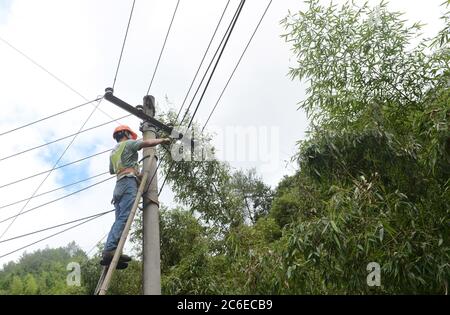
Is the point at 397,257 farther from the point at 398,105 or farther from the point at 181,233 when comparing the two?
the point at 181,233

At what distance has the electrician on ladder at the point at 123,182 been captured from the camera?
11.5 ft

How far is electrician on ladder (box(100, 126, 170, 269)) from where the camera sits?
3.52 metres

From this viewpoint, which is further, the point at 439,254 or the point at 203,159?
the point at 203,159

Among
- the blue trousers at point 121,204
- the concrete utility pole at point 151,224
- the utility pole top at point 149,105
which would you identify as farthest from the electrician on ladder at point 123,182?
the utility pole top at point 149,105

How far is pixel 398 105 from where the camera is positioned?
4.50 metres

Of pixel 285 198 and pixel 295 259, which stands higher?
pixel 285 198

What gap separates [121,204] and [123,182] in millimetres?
191

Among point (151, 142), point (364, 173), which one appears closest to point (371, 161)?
point (364, 173)

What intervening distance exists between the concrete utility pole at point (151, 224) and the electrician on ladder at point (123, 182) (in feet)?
0.33

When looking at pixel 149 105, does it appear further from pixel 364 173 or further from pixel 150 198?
pixel 364 173

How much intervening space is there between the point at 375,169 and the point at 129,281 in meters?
5.96


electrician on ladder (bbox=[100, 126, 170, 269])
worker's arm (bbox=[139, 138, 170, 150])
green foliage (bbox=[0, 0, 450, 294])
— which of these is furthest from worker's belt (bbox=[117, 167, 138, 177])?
green foliage (bbox=[0, 0, 450, 294])

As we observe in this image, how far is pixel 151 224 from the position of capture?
358 cm

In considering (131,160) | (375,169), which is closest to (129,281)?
(131,160)
